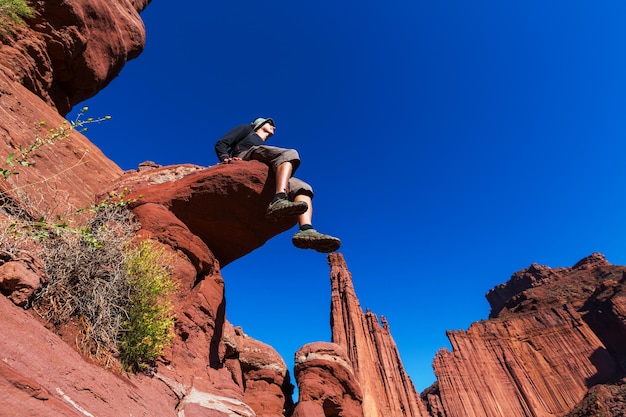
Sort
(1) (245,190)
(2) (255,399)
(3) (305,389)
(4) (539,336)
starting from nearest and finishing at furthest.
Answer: (1) (245,190) < (2) (255,399) < (3) (305,389) < (4) (539,336)

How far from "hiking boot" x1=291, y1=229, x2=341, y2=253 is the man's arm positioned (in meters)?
3.03

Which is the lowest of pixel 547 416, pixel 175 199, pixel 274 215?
pixel 274 215

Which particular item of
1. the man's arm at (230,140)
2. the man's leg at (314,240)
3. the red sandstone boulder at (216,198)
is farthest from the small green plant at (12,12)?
the man's leg at (314,240)

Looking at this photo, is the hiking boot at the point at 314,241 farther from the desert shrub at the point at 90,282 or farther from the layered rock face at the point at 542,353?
the layered rock face at the point at 542,353

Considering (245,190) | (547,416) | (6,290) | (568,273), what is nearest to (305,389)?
(245,190)

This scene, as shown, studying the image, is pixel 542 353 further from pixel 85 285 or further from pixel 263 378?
pixel 85 285

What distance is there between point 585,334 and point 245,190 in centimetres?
8169

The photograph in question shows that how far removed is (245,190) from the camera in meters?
6.50

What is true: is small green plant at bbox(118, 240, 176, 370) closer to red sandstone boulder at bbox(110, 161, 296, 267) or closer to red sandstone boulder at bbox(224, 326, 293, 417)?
red sandstone boulder at bbox(110, 161, 296, 267)

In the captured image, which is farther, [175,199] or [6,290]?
[175,199]

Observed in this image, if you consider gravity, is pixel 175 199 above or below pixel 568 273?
below

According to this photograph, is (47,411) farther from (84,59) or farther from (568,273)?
(568,273)

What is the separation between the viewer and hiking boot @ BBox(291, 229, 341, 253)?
483 cm

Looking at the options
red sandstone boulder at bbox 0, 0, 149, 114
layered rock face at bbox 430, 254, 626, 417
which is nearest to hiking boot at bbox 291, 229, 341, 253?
red sandstone boulder at bbox 0, 0, 149, 114
